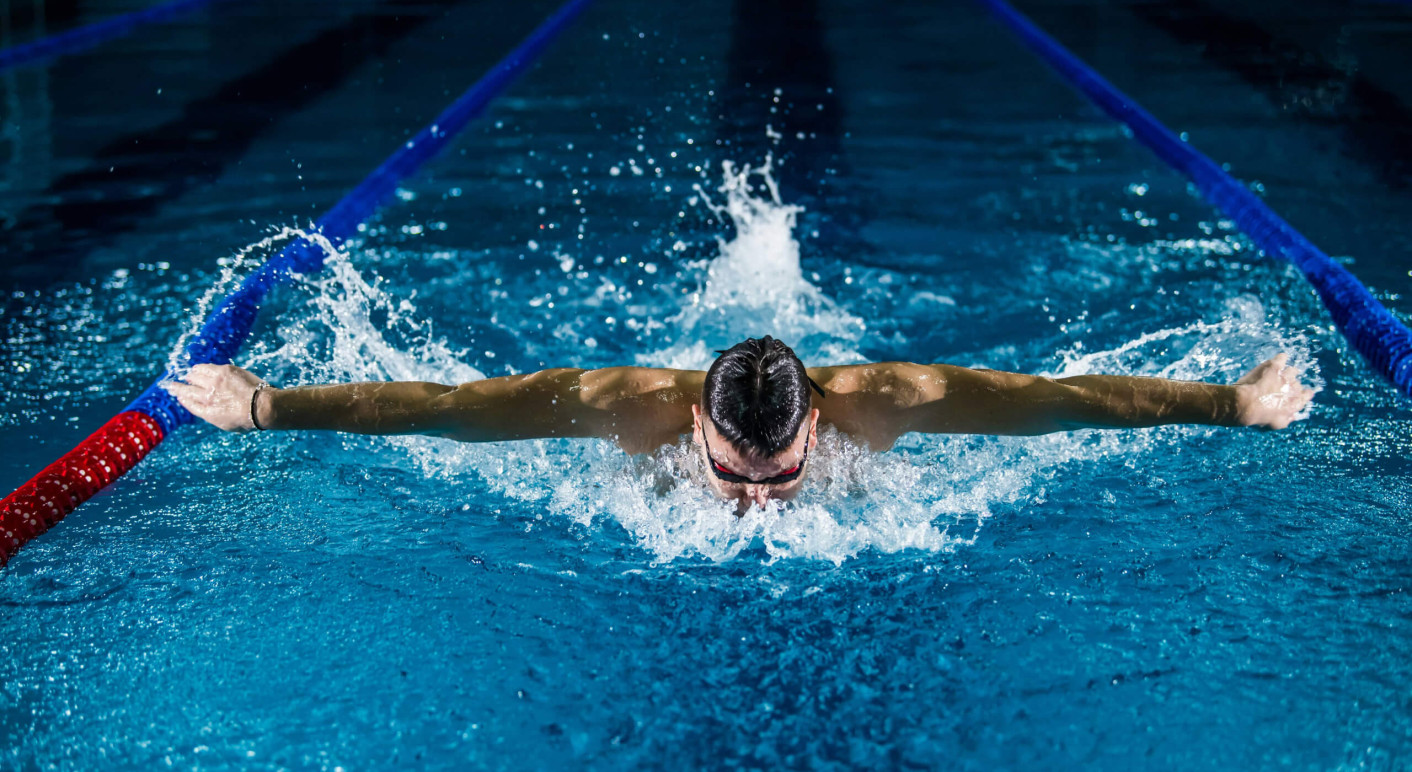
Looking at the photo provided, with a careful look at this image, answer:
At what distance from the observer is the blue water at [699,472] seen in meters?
1.77

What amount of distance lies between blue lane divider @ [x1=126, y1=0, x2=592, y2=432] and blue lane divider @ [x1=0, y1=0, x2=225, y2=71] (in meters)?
2.66

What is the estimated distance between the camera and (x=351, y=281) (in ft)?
11.4

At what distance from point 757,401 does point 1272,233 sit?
104 inches

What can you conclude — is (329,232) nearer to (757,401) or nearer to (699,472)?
(699,472)

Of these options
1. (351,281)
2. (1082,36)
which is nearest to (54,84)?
(351,281)

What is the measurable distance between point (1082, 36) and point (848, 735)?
597 centimetres

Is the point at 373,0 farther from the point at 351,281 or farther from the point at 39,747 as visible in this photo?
the point at 39,747

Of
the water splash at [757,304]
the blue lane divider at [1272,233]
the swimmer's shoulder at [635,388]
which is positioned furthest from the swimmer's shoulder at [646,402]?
the blue lane divider at [1272,233]

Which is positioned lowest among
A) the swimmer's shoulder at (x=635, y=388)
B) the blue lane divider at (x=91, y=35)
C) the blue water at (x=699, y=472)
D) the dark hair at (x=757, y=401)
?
the blue water at (x=699, y=472)

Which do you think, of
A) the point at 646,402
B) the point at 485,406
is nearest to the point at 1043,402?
the point at 646,402

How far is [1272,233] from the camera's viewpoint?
146 inches

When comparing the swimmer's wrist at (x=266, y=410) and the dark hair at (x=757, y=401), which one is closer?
the dark hair at (x=757, y=401)

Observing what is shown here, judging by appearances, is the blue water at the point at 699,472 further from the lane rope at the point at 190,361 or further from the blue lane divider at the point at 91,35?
the blue lane divider at the point at 91,35

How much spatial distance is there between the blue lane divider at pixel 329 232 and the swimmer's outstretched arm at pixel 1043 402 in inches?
64.4
